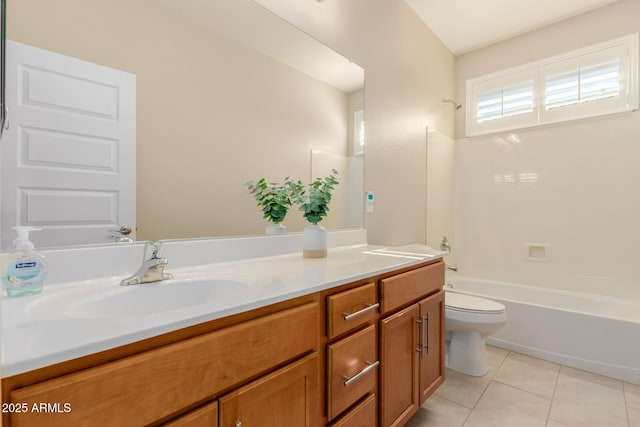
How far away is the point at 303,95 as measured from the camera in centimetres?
160

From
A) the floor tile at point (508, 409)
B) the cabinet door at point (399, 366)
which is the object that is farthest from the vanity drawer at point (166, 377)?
the floor tile at point (508, 409)

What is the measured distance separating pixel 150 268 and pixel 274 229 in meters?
0.63

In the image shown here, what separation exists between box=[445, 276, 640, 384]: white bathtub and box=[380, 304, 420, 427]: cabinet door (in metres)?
1.38

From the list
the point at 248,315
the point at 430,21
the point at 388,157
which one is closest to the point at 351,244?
the point at 388,157

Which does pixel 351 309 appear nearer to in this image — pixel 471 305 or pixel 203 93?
pixel 203 93

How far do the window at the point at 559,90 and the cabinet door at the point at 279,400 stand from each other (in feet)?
9.94

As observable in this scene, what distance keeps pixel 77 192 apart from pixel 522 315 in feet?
8.94

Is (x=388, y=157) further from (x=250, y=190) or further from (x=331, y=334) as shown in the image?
(x=331, y=334)

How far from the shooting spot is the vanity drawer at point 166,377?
1.45 ft

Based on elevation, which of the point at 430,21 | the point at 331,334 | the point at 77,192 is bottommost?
the point at 331,334

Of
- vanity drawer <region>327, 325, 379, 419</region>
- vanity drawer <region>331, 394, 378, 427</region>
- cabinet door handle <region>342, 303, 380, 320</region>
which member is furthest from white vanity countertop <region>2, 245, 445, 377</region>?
vanity drawer <region>331, 394, 378, 427</region>

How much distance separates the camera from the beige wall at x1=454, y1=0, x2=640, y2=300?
236 cm

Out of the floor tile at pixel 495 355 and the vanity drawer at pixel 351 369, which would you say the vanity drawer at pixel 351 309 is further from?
the floor tile at pixel 495 355

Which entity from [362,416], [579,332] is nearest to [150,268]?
[362,416]
